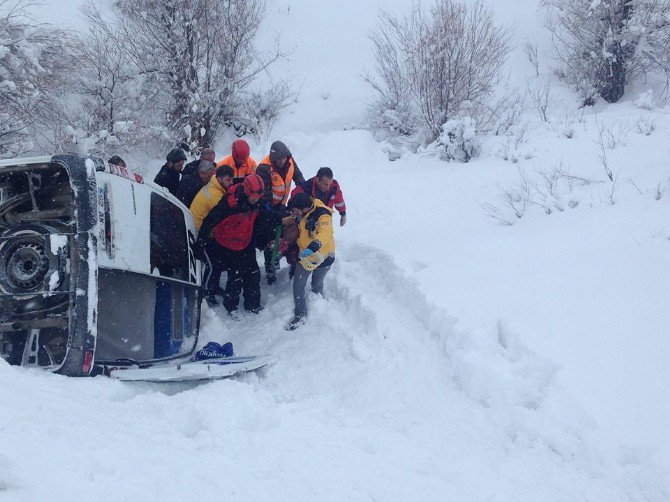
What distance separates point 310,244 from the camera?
4902 mm

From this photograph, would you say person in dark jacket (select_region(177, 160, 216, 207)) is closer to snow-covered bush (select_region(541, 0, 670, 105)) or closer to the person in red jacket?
the person in red jacket

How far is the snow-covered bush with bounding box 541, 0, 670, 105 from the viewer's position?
13.6m

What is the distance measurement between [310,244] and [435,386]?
1738 mm

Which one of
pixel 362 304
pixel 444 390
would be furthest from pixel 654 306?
pixel 362 304

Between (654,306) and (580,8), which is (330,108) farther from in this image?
(654,306)

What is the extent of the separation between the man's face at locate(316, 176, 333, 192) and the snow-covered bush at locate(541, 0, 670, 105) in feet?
40.3

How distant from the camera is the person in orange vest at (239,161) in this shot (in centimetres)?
587

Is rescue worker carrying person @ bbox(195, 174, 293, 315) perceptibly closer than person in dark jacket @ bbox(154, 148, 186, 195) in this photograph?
Yes

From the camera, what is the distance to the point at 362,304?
5.27m

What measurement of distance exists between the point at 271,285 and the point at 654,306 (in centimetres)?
398

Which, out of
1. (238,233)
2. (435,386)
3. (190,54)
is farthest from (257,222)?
(190,54)

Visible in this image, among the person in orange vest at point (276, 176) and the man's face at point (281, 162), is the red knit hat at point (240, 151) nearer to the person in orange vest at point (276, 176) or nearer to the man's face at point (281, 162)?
the person in orange vest at point (276, 176)

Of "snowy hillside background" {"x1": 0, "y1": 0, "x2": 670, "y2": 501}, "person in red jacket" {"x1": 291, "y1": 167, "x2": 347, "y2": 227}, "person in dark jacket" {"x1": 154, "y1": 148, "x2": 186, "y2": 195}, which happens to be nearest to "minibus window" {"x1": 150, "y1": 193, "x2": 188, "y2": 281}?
"snowy hillside background" {"x1": 0, "y1": 0, "x2": 670, "y2": 501}

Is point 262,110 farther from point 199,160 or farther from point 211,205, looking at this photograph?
point 211,205
